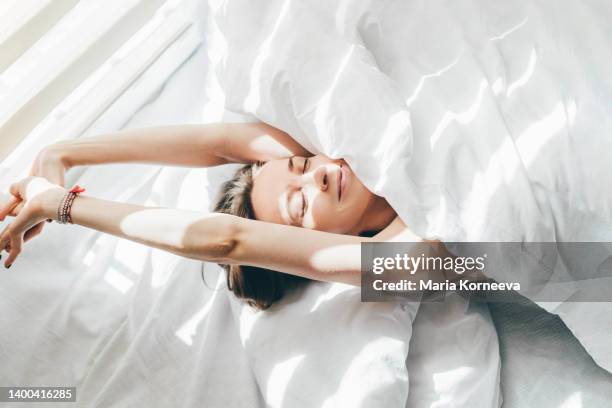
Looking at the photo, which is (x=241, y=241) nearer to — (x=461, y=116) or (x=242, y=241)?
(x=242, y=241)

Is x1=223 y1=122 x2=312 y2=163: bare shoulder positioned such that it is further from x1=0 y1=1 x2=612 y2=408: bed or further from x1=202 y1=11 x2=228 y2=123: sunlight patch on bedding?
x1=202 y1=11 x2=228 y2=123: sunlight patch on bedding

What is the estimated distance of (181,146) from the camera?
120 cm

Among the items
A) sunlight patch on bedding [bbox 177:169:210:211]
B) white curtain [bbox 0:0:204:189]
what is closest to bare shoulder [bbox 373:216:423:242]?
→ sunlight patch on bedding [bbox 177:169:210:211]

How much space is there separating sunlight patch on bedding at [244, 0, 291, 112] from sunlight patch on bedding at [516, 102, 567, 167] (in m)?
0.49

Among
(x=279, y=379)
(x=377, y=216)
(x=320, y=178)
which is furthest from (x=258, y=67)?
(x=279, y=379)

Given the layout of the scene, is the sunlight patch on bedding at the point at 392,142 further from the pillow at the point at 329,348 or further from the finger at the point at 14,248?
the finger at the point at 14,248

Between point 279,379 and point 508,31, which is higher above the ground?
point 508,31

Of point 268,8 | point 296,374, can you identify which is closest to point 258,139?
point 268,8

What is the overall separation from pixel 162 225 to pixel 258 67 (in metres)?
0.37

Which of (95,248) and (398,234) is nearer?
(398,234)

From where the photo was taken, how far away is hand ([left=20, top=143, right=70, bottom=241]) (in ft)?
3.65

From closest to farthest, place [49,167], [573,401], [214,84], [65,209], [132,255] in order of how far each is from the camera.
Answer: [573,401]
[65,209]
[49,167]
[132,255]
[214,84]

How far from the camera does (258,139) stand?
3.98 feet

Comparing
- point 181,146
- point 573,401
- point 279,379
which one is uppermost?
point 181,146
